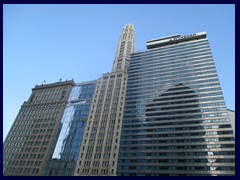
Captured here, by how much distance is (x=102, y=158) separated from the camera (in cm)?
8531

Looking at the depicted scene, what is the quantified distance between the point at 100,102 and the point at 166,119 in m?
34.8

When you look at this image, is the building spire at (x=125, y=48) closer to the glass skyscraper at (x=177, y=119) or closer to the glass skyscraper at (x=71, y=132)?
the glass skyscraper at (x=177, y=119)

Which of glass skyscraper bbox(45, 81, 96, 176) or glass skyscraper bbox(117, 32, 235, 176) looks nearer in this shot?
glass skyscraper bbox(117, 32, 235, 176)

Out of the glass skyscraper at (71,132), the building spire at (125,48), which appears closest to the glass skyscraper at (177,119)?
the building spire at (125,48)

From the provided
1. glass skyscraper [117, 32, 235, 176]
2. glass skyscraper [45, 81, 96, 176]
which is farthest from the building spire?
glass skyscraper [45, 81, 96, 176]

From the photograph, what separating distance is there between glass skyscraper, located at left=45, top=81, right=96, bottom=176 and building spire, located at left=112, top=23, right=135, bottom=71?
22890mm

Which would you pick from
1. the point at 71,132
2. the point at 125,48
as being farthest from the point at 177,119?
the point at 125,48

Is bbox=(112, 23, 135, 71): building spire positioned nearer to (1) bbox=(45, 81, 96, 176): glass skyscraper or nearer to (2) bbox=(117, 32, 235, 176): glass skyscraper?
(2) bbox=(117, 32, 235, 176): glass skyscraper

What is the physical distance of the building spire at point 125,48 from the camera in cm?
13125

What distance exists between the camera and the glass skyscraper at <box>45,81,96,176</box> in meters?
85.4

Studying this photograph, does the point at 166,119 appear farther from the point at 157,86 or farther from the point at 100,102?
the point at 100,102

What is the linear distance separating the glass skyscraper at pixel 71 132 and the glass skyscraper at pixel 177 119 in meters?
19.3
